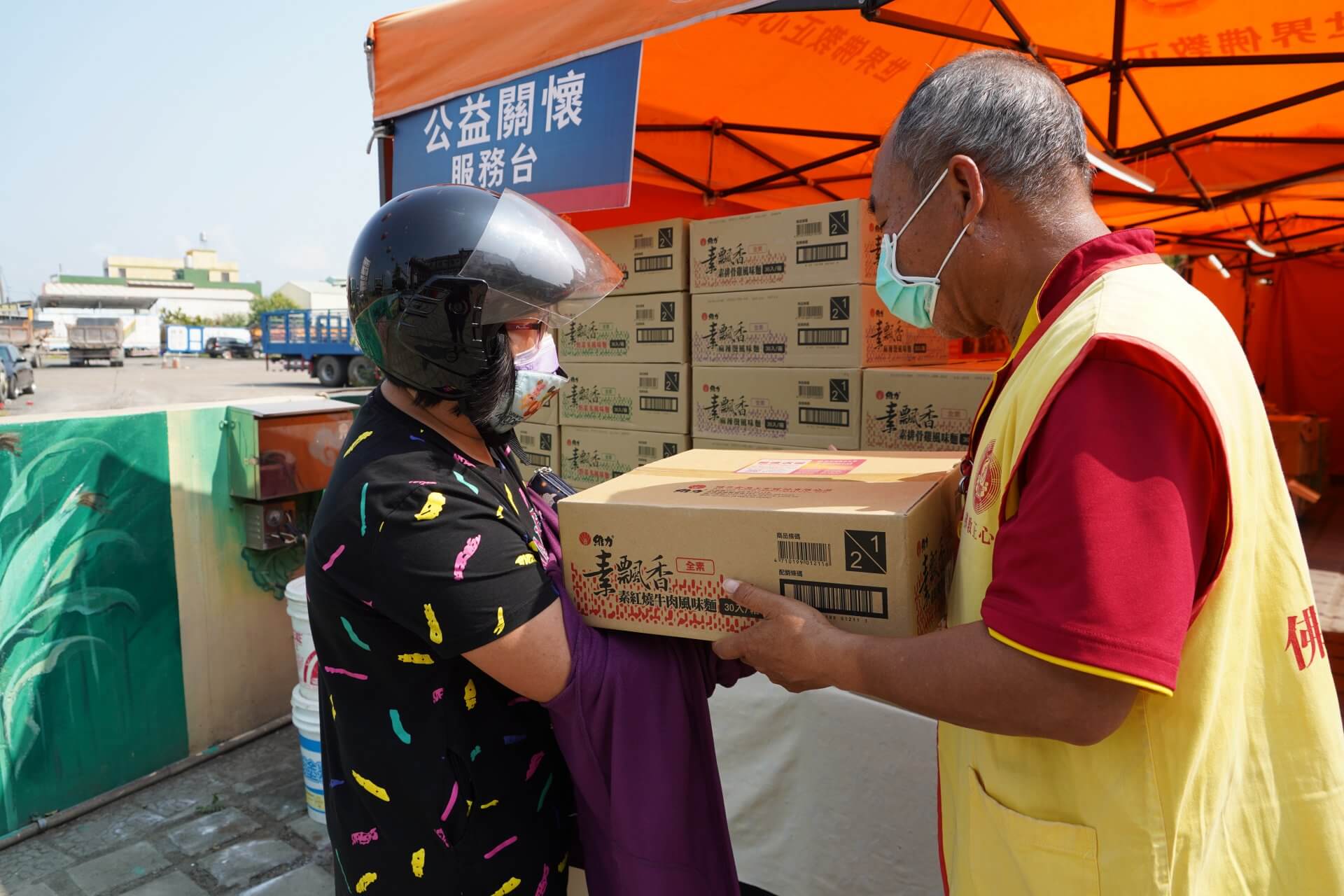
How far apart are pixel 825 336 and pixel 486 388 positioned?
1.82 m

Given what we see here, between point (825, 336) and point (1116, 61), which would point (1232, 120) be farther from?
point (825, 336)

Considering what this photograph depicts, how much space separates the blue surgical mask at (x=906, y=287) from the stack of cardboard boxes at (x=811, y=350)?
1.25m

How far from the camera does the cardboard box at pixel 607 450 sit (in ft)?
11.6

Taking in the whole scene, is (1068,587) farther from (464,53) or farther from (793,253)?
(464,53)

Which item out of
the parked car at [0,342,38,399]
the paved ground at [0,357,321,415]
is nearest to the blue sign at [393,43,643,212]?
the paved ground at [0,357,321,415]

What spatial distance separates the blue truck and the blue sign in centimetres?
2170

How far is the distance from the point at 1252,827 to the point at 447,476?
3.96 ft

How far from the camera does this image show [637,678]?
1314mm

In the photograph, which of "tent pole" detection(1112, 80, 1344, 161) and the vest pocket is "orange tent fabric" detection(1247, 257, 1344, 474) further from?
the vest pocket

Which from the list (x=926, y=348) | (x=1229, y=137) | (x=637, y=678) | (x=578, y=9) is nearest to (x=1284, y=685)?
(x=637, y=678)

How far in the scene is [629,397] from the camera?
3621mm

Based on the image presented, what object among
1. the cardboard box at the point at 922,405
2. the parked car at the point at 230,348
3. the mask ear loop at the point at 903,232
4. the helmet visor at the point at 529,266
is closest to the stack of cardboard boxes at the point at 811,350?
the cardboard box at the point at 922,405

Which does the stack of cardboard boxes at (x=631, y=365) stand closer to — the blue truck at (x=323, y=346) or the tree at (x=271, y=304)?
the blue truck at (x=323, y=346)

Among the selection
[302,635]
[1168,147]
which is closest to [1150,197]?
[1168,147]
